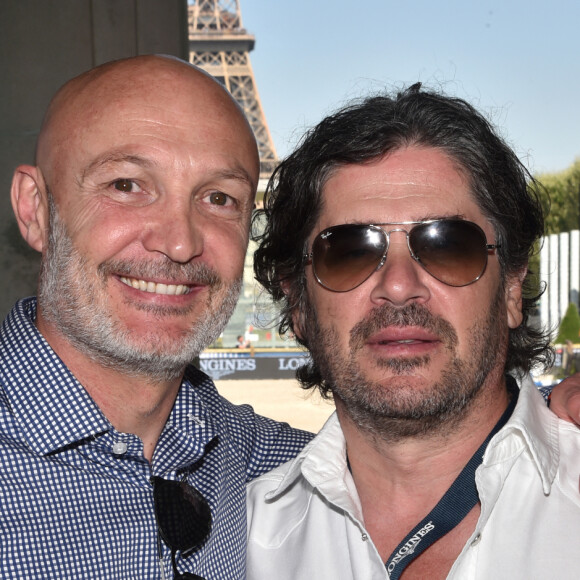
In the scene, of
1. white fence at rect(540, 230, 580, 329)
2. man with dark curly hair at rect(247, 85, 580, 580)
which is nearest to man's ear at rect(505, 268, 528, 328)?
man with dark curly hair at rect(247, 85, 580, 580)

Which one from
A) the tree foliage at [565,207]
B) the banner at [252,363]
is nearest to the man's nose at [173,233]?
the banner at [252,363]

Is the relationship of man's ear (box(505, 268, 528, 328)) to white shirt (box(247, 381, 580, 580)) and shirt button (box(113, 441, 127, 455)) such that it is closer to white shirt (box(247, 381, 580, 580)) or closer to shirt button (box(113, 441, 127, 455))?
white shirt (box(247, 381, 580, 580))

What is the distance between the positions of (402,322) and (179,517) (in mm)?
940

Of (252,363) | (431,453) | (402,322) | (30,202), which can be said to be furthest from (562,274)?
(30,202)

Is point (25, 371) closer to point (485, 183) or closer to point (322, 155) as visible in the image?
point (322, 155)

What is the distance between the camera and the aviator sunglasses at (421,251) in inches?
102

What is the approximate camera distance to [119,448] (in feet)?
7.52

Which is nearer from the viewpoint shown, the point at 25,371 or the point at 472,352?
the point at 25,371

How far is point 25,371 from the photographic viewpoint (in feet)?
7.62

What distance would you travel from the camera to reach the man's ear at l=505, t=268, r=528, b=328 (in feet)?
9.65

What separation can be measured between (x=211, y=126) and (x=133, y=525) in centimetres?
130

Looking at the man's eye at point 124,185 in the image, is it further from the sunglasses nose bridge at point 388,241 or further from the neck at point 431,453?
the neck at point 431,453

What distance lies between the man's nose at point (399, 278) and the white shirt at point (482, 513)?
0.51 meters

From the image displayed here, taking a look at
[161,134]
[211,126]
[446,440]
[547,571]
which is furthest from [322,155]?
[547,571]
